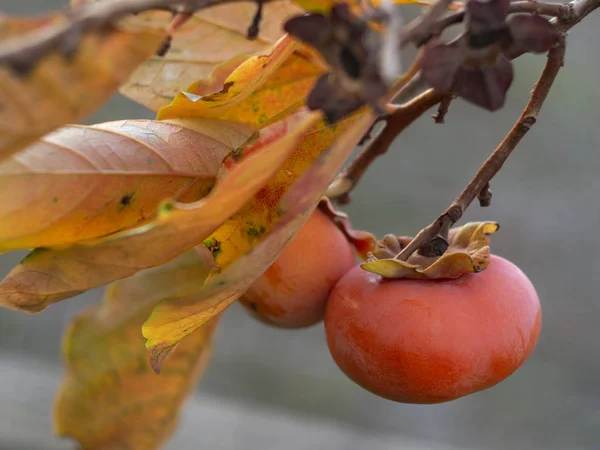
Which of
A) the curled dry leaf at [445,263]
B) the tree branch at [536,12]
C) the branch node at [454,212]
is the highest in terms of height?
the tree branch at [536,12]

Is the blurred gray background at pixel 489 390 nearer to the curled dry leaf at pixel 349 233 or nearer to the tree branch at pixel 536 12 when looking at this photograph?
the curled dry leaf at pixel 349 233

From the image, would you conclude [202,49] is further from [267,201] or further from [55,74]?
[55,74]

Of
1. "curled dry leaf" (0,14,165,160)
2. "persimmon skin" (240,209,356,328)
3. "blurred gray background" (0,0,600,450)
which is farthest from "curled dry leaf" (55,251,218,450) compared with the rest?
"blurred gray background" (0,0,600,450)

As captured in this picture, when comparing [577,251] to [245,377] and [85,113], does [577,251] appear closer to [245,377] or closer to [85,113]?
[245,377]

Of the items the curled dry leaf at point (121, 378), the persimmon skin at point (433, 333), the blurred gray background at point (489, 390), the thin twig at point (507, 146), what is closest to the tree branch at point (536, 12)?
the thin twig at point (507, 146)

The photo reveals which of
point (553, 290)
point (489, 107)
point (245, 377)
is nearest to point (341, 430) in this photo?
point (245, 377)

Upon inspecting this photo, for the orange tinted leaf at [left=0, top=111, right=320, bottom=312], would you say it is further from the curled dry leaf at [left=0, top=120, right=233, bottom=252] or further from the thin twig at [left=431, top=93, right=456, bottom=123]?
the thin twig at [left=431, top=93, right=456, bottom=123]

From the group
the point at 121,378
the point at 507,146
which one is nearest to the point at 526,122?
the point at 507,146
